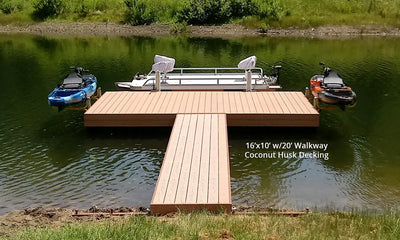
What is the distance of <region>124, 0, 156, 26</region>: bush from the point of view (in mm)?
46594

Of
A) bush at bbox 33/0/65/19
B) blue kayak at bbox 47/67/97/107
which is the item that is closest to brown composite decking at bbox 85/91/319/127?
blue kayak at bbox 47/67/97/107

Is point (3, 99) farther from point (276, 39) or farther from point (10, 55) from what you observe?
point (276, 39)

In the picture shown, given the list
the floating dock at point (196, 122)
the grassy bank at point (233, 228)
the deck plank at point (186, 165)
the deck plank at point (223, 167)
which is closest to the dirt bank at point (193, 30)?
the floating dock at point (196, 122)

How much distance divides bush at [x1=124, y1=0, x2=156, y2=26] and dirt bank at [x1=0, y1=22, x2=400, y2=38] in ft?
3.09

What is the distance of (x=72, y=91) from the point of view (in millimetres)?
16359

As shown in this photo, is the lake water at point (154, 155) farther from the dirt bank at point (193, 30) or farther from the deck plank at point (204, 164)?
the dirt bank at point (193, 30)

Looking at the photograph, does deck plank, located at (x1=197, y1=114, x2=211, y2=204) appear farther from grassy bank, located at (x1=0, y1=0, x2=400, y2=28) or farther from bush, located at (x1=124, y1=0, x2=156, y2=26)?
bush, located at (x1=124, y1=0, x2=156, y2=26)

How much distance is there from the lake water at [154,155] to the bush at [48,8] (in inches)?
1004

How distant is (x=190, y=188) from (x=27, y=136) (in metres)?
7.83

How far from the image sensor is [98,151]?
1381cm

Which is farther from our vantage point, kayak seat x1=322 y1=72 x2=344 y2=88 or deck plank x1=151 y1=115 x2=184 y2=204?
kayak seat x1=322 y1=72 x2=344 y2=88

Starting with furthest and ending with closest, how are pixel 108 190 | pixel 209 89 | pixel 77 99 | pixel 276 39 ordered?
pixel 276 39 → pixel 209 89 → pixel 77 99 → pixel 108 190

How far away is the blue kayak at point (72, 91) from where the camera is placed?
51.5ft

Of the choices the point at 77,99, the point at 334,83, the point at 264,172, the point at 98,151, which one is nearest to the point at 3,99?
the point at 77,99
